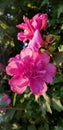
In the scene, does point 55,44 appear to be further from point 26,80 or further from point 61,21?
point 26,80

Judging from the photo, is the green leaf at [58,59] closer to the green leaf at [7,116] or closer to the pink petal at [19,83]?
the pink petal at [19,83]

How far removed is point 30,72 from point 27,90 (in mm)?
642

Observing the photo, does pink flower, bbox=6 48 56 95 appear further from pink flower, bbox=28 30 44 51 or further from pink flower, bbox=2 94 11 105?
pink flower, bbox=2 94 11 105

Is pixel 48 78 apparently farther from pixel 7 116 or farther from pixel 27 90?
pixel 7 116

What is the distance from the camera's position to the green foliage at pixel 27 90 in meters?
2.22

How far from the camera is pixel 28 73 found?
163cm

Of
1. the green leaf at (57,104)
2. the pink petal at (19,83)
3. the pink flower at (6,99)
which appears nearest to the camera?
the pink petal at (19,83)

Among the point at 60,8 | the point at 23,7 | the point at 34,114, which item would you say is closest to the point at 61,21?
the point at 60,8

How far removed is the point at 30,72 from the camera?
1.63m

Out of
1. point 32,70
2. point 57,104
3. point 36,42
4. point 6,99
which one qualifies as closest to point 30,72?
point 32,70

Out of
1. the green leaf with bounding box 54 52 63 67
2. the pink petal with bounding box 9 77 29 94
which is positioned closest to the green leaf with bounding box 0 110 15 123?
the green leaf with bounding box 54 52 63 67

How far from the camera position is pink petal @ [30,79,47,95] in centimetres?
163

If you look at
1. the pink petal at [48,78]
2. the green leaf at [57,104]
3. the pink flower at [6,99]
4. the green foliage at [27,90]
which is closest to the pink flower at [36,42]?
the pink petal at [48,78]

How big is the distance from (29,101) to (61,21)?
51cm
